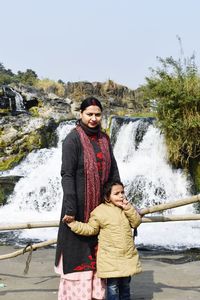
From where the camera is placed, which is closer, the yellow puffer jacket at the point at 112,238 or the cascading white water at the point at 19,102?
the yellow puffer jacket at the point at 112,238

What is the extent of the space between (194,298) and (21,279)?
5.80 feet

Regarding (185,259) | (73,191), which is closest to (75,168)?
(73,191)

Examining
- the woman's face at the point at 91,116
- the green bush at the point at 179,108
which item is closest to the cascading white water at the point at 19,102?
the green bush at the point at 179,108

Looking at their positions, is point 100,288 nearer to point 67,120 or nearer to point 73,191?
point 73,191

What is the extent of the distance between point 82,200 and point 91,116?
1.94ft

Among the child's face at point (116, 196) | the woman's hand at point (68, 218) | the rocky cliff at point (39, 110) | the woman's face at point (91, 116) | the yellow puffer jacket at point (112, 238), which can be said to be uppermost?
the rocky cliff at point (39, 110)

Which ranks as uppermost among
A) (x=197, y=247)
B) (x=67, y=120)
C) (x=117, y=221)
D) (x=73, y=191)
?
(x=67, y=120)

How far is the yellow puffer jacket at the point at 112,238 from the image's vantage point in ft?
10.2

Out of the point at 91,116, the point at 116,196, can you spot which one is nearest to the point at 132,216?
the point at 116,196

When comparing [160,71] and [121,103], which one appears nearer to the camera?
[160,71]

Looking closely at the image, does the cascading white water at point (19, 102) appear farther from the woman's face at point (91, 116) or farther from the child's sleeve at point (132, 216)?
the child's sleeve at point (132, 216)

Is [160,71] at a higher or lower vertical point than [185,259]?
higher

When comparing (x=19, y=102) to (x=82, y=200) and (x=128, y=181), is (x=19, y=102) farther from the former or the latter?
(x=82, y=200)

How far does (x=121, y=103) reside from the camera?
21734 mm
